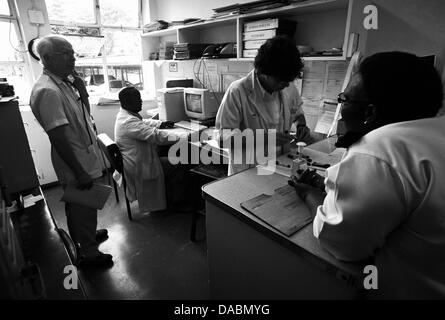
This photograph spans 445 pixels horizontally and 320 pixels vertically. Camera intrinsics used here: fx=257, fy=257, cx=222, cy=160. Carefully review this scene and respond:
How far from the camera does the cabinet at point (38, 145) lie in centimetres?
284

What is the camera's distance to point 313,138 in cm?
213

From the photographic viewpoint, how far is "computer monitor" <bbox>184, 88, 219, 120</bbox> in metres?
2.74

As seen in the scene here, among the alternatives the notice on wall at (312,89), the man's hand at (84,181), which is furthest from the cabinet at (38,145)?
the notice on wall at (312,89)

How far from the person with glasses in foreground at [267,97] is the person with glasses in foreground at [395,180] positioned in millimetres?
663

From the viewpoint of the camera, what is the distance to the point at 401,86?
23.7 inches

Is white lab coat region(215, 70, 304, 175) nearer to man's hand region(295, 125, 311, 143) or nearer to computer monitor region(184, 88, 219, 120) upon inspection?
man's hand region(295, 125, 311, 143)

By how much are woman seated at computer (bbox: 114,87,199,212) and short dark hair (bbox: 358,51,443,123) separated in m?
1.73

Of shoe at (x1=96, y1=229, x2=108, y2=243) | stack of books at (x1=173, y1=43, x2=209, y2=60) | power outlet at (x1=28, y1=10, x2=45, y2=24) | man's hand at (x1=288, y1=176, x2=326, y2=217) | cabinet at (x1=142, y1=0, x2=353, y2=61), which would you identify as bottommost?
shoe at (x1=96, y1=229, x2=108, y2=243)

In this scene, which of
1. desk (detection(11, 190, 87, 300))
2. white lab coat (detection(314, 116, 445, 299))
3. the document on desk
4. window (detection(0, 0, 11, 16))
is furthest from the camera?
window (detection(0, 0, 11, 16))

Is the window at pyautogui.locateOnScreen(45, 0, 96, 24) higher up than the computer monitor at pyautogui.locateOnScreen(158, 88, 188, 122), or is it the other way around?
the window at pyautogui.locateOnScreen(45, 0, 96, 24)

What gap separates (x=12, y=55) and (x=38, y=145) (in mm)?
1041

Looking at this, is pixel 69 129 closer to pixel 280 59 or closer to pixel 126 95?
pixel 126 95

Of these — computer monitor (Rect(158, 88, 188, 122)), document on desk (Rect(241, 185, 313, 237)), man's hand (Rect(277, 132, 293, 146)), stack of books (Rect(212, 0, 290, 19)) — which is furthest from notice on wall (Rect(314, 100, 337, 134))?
computer monitor (Rect(158, 88, 188, 122))
